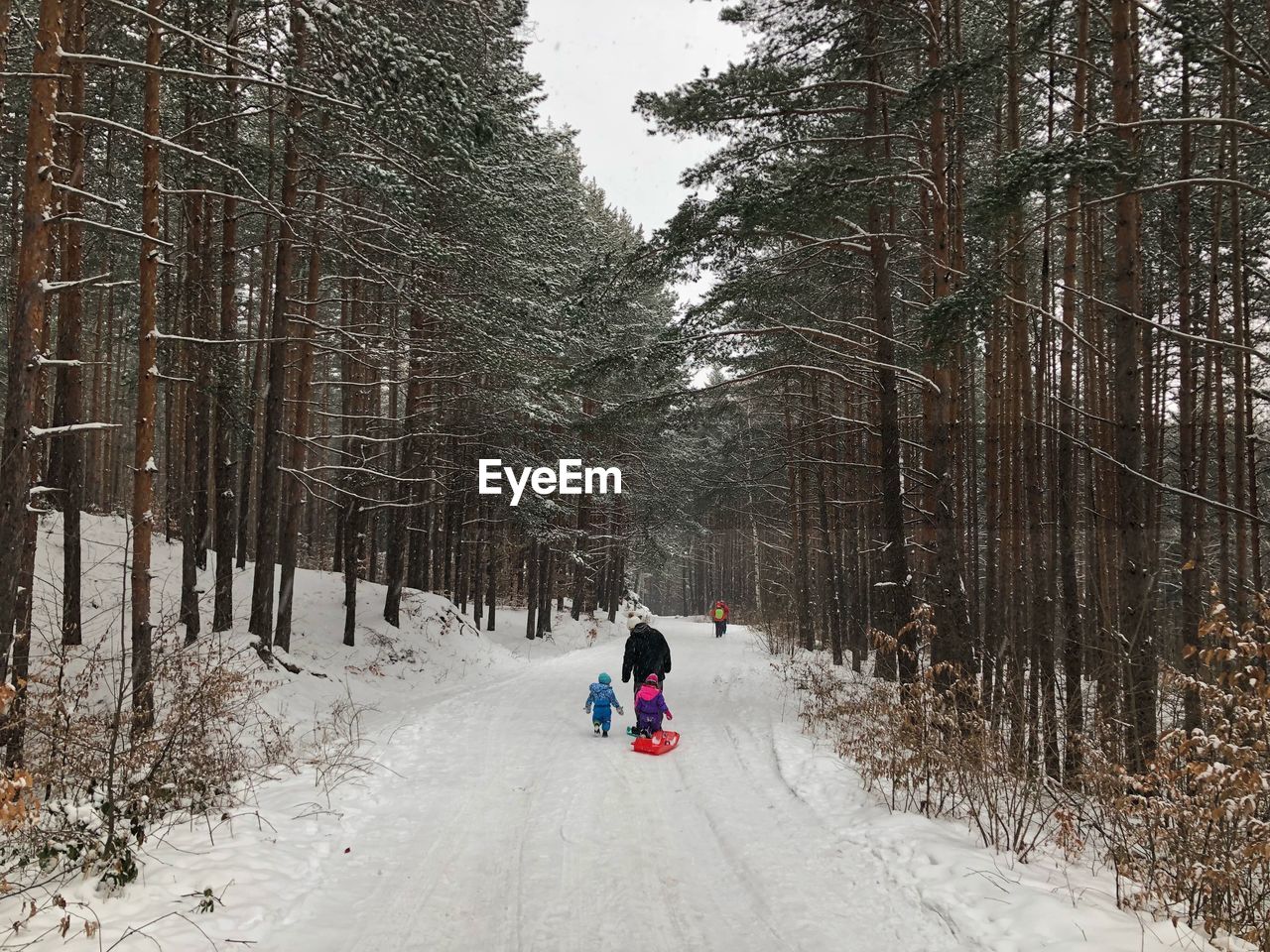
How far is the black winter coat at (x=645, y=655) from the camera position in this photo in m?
9.70

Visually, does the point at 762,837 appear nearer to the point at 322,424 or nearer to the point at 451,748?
the point at 451,748

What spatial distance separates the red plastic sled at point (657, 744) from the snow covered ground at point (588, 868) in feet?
0.51

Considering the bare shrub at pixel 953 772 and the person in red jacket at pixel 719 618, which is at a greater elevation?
the bare shrub at pixel 953 772

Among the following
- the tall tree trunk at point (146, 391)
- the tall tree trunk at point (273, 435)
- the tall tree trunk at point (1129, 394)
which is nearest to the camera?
the tall tree trunk at point (1129, 394)

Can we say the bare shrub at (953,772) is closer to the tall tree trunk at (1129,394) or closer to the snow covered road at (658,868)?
the snow covered road at (658,868)

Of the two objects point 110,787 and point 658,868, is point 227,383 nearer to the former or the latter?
point 110,787

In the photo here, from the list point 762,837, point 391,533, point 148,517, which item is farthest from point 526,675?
point 762,837

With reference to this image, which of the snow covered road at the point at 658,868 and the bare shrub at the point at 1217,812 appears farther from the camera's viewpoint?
the snow covered road at the point at 658,868

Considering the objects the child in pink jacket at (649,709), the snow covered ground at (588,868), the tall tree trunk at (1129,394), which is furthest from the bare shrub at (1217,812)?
the child in pink jacket at (649,709)

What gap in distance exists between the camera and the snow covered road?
3984 mm

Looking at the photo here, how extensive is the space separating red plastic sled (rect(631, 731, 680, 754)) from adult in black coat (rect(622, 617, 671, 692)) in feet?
3.31

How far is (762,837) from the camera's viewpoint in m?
5.56

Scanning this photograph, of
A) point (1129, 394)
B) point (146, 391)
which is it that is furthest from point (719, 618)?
point (146, 391)

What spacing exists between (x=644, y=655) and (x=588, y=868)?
4848 millimetres
